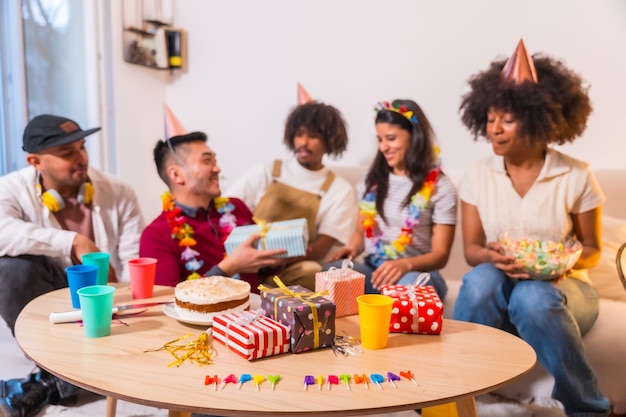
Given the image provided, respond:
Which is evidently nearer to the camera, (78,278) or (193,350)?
(193,350)

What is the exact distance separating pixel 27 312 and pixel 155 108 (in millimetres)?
2558

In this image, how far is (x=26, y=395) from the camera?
1910 millimetres

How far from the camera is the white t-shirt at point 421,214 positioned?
Result: 2227 millimetres

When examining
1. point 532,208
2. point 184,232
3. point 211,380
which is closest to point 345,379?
point 211,380

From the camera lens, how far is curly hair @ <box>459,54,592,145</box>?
2.12m

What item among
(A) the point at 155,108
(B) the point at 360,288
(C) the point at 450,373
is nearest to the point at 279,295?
(B) the point at 360,288

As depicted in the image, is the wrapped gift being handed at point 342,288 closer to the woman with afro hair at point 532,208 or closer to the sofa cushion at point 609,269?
the woman with afro hair at point 532,208

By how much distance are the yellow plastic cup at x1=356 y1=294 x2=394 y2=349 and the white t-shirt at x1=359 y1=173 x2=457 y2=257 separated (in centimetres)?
103

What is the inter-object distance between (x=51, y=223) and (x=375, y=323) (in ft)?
5.49

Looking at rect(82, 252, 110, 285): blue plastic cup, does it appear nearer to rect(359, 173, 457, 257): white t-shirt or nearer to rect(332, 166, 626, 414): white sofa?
rect(359, 173, 457, 257): white t-shirt

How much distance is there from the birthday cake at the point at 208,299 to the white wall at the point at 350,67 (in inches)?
66.5

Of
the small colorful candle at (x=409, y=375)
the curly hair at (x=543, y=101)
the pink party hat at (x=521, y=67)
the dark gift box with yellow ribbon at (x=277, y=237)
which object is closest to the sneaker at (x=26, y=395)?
the dark gift box with yellow ribbon at (x=277, y=237)

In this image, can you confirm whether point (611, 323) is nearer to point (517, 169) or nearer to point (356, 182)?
point (517, 169)

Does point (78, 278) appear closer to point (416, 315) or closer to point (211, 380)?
point (211, 380)
